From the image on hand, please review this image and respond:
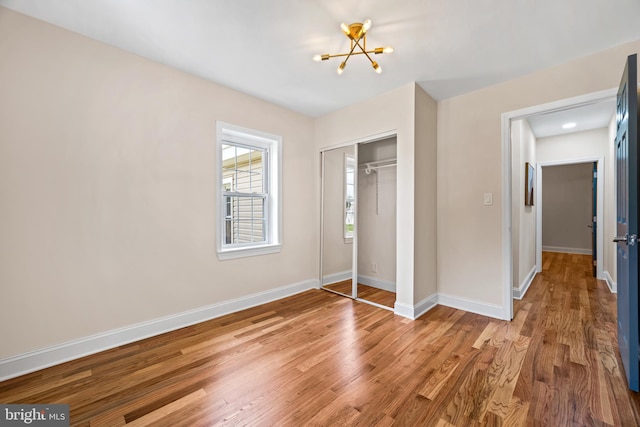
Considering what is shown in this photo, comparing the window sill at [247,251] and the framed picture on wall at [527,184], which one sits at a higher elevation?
the framed picture on wall at [527,184]

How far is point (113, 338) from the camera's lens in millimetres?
2328

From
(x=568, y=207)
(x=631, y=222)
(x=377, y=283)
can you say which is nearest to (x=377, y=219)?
(x=377, y=283)

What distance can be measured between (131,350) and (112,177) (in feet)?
4.91

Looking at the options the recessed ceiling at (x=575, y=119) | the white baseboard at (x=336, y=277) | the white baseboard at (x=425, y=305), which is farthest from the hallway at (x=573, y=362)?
the recessed ceiling at (x=575, y=119)

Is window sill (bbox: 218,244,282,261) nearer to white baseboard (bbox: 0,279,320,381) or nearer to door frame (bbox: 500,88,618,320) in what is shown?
white baseboard (bbox: 0,279,320,381)

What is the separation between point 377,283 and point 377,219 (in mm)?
983

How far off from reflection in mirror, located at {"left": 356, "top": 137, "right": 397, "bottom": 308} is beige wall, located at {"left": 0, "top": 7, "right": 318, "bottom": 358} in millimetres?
1980

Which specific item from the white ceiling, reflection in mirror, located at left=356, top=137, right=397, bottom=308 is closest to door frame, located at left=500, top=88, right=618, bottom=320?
the white ceiling

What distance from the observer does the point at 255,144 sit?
357 centimetres

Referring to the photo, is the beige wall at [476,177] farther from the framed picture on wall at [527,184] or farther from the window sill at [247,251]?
the window sill at [247,251]

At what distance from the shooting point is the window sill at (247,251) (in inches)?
122

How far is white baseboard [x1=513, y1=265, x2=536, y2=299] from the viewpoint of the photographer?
3604 mm

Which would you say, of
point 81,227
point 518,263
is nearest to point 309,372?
point 81,227

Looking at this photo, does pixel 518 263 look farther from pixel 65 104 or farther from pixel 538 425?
pixel 65 104
